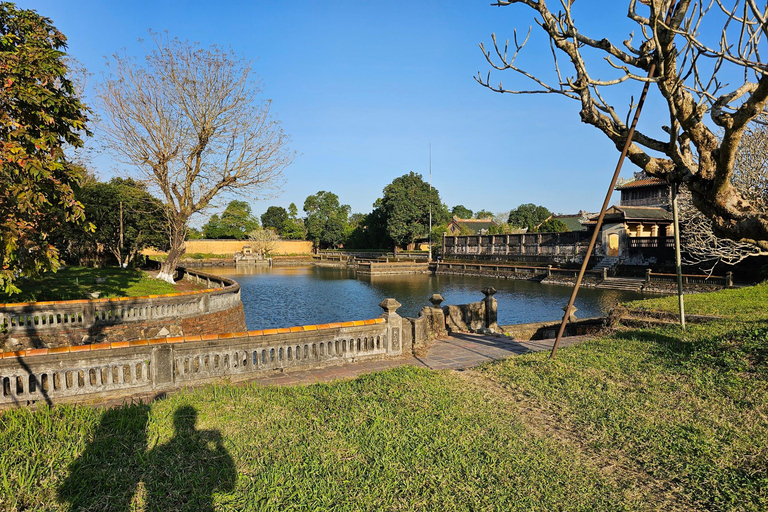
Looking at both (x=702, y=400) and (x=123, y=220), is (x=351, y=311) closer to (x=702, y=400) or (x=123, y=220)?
(x=123, y=220)

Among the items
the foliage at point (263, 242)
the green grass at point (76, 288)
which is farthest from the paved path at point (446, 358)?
the foliage at point (263, 242)

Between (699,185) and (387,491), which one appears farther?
(699,185)

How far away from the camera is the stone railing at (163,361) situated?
17.1 ft

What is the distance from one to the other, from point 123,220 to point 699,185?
30.9 metres

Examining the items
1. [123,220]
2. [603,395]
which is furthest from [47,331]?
[123,220]

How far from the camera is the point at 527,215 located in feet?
299

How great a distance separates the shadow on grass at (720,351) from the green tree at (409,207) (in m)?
55.6

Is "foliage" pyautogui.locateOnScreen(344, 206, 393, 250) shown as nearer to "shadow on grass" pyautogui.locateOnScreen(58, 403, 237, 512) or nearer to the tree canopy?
the tree canopy

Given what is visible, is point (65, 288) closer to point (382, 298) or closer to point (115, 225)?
point (115, 225)

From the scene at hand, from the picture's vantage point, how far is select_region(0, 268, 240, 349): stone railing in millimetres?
10019

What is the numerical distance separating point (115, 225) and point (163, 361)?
26395 mm

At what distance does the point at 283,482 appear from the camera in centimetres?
331

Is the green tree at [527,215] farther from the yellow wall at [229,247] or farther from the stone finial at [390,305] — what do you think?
the stone finial at [390,305]

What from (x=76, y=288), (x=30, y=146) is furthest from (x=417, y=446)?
(x=76, y=288)
